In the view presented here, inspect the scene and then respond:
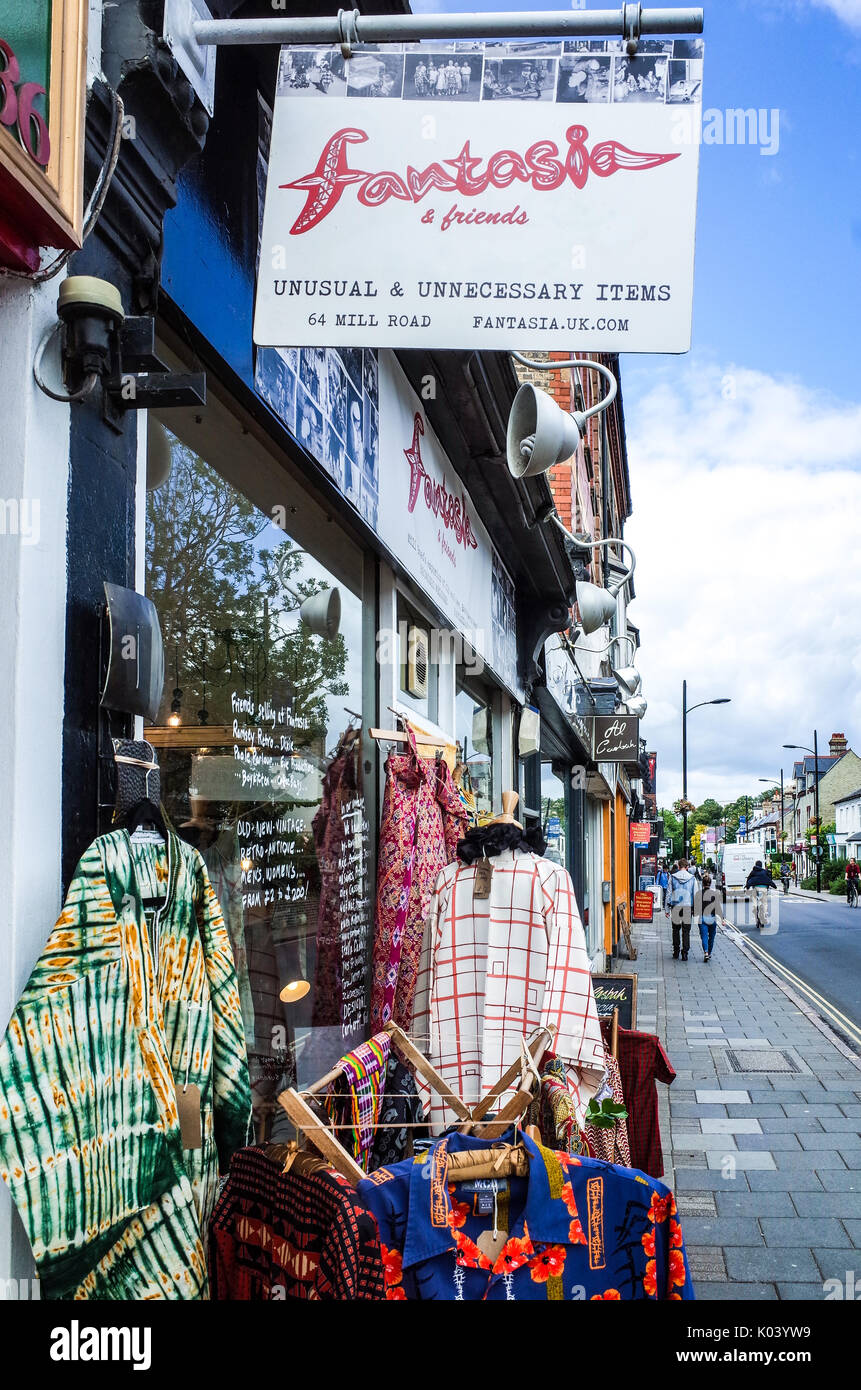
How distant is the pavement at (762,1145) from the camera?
15.9ft

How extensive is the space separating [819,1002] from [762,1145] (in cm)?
778

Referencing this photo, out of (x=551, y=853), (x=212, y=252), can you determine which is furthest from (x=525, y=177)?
(x=551, y=853)

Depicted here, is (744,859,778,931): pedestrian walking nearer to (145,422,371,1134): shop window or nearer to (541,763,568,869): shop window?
(541,763,568,869): shop window

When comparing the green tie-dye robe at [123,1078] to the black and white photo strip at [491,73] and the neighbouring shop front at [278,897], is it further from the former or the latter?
the black and white photo strip at [491,73]

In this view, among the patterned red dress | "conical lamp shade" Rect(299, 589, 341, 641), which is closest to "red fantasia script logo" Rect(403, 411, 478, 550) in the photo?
"conical lamp shade" Rect(299, 589, 341, 641)

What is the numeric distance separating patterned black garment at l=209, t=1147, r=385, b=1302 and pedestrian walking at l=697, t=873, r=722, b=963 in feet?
60.9

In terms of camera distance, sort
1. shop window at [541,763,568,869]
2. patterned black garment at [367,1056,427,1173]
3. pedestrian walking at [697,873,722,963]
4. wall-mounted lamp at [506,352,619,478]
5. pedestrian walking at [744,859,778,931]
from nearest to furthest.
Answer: patterned black garment at [367,1056,427,1173], wall-mounted lamp at [506,352,619,478], shop window at [541,763,568,869], pedestrian walking at [697,873,722,963], pedestrian walking at [744,859,778,931]

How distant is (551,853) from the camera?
41.9 feet

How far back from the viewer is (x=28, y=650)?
2074mm


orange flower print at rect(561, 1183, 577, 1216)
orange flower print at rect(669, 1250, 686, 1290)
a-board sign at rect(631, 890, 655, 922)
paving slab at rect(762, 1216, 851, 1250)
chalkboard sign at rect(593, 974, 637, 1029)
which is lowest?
a-board sign at rect(631, 890, 655, 922)

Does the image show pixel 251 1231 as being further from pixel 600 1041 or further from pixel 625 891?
pixel 625 891

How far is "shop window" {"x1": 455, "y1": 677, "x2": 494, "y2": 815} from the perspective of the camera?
25.3 ft

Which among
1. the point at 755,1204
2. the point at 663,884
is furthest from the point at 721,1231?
the point at 663,884
